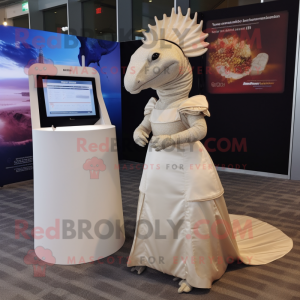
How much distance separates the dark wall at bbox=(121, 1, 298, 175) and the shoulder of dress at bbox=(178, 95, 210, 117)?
2.81 m

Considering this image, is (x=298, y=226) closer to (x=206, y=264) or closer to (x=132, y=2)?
(x=206, y=264)

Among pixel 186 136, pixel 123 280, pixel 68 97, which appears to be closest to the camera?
pixel 186 136

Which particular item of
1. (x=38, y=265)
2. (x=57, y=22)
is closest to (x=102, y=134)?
(x=38, y=265)

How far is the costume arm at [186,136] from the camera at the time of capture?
1.73m

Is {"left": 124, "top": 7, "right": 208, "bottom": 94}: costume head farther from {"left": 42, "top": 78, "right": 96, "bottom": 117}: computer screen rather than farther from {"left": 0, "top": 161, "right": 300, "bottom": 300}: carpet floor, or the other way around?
{"left": 0, "top": 161, "right": 300, "bottom": 300}: carpet floor

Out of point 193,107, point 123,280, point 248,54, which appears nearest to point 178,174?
point 193,107

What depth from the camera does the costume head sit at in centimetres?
180

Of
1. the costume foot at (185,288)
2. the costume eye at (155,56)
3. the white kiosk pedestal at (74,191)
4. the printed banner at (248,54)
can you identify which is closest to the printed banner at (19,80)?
the printed banner at (248,54)

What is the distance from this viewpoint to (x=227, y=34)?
14.7 ft

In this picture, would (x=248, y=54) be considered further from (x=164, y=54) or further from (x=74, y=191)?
(x=74, y=191)

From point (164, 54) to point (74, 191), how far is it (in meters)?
1.02

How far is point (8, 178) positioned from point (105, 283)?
8.93 ft

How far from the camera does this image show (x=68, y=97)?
2.20 meters

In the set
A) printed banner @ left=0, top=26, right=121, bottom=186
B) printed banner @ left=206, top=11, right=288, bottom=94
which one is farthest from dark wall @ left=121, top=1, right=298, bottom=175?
printed banner @ left=0, top=26, right=121, bottom=186
